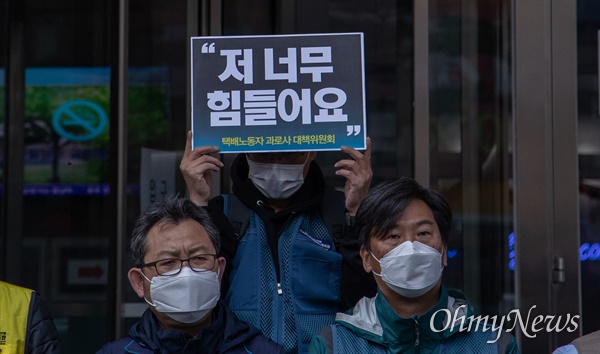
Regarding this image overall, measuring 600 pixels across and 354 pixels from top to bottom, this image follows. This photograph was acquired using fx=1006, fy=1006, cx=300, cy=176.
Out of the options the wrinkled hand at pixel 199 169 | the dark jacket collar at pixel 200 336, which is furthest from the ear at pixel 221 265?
the wrinkled hand at pixel 199 169

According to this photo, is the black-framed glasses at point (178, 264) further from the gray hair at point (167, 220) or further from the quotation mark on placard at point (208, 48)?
the quotation mark on placard at point (208, 48)

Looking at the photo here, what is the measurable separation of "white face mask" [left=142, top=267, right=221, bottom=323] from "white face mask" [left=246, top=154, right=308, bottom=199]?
1.86 feet

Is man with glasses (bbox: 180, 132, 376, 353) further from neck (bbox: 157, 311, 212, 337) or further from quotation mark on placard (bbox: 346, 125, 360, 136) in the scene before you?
neck (bbox: 157, 311, 212, 337)

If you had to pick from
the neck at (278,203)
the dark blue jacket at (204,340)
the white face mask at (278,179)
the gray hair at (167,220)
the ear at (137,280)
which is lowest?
the dark blue jacket at (204,340)

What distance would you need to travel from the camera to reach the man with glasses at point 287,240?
3.75 meters

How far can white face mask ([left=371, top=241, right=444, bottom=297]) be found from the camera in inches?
130

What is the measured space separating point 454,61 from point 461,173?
2.13ft

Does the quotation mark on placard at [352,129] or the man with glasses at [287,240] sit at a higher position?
the quotation mark on placard at [352,129]

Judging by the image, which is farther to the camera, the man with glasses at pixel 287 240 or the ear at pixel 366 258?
the man with glasses at pixel 287 240

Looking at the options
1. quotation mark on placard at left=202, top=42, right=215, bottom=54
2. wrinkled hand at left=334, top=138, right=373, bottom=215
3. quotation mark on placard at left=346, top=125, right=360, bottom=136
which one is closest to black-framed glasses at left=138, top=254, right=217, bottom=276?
wrinkled hand at left=334, top=138, right=373, bottom=215

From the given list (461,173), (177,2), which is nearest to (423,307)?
(461,173)

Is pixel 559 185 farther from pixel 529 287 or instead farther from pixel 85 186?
pixel 85 186

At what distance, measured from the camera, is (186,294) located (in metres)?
3.35

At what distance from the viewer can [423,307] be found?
3.38m
